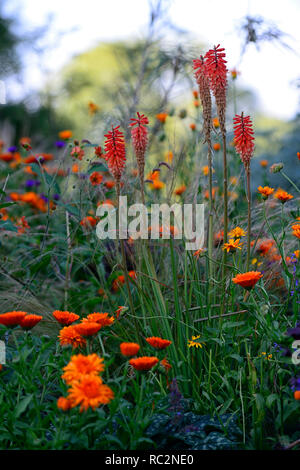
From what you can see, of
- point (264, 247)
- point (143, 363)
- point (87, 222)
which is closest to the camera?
point (143, 363)

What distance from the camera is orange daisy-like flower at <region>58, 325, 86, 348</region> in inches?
60.7

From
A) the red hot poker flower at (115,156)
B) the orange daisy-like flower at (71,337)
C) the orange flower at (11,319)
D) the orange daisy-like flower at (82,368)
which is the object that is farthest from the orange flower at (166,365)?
the red hot poker flower at (115,156)

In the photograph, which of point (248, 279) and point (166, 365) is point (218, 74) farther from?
point (166, 365)

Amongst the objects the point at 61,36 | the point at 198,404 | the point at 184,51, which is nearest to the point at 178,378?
the point at 198,404

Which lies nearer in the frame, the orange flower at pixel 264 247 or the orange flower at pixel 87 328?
the orange flower at pixel 87 328

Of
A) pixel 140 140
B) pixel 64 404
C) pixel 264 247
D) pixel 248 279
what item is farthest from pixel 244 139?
pixel 64 404

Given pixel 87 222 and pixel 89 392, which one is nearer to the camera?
pixel 89 392

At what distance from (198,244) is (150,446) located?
92 cm

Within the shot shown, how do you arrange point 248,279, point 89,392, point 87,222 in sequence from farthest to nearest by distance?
point 87,222
point 248,279
point 89,392

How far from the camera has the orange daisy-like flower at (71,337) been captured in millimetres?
1543

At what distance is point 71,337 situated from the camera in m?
1.57

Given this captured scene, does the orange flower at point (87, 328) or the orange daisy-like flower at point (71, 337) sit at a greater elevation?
the orange flower at point (87, 328)

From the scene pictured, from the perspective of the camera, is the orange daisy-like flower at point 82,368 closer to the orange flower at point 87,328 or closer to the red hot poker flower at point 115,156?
the orange flower at point 87,328

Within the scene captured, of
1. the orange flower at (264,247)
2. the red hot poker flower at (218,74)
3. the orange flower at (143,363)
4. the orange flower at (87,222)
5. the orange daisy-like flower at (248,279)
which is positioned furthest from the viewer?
the orange flower at (87,222)
